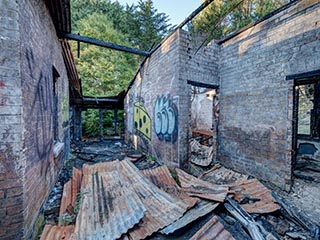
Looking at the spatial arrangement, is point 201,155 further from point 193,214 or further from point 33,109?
point 33,109

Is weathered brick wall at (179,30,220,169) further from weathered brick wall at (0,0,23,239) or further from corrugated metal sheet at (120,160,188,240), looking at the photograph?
weathered brick wall at (0,0,23,239)

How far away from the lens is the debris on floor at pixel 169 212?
222 cm

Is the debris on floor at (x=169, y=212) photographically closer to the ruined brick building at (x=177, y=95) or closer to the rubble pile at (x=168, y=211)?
the rubble pile at (x=168, y=211)

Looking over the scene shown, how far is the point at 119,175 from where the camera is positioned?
3.85 metres

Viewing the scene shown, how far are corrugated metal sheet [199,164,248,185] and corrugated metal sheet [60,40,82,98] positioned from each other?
5914 millimetres

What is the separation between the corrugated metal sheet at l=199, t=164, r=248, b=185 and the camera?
445 cm

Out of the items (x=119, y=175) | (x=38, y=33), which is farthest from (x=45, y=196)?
(x=38, y=33)

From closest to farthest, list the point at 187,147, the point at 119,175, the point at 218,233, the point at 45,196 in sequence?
the point at 218,233 < the point at 45,196 < the point at 119,175 < the point at 187,147

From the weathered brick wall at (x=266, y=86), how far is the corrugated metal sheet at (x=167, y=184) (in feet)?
7.53

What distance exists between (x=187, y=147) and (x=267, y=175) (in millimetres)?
2081

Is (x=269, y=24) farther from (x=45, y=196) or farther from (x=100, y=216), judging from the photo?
(x=45, y=196)

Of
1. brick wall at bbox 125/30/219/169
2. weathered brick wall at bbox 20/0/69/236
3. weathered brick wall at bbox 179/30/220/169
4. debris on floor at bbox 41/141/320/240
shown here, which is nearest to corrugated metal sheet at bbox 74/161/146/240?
debris on floor at bbox 41/141/320/240

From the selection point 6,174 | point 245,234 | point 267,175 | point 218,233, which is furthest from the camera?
point 267,175

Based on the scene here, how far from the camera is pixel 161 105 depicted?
5.47 meters
